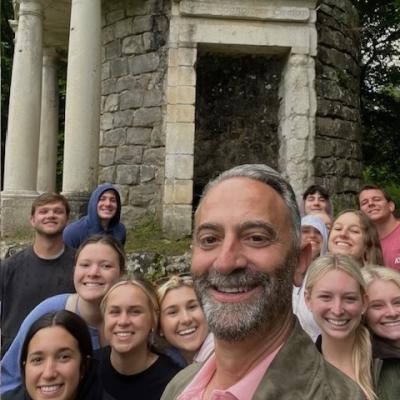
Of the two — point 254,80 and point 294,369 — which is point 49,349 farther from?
point 254,80

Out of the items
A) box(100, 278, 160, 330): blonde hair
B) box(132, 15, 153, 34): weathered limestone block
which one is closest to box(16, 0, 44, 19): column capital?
box(132, 15, 153, 34): weathered limestone block

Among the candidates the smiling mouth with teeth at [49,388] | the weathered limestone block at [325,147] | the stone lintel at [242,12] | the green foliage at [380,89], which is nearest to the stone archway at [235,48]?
the stone lintel at [242,12]

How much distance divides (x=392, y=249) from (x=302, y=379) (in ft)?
11.4

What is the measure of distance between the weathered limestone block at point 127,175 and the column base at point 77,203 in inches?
42.7

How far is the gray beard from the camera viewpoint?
1.52 meters

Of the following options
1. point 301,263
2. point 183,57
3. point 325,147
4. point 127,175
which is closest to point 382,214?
point 301,263

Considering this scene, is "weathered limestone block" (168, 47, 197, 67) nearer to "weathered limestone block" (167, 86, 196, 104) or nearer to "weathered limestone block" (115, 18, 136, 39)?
"weathered limestone block" (167, 86, 196, 104)

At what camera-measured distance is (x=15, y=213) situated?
8.11m

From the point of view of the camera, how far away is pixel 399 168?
643 inches

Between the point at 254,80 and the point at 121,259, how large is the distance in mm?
6622

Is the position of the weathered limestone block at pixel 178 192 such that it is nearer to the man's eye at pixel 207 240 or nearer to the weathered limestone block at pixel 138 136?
the weathered limestone block at pixel 138 136

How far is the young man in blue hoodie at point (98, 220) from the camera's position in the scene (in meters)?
5.41

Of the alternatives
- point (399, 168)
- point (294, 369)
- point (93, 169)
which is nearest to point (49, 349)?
point (294, 369)

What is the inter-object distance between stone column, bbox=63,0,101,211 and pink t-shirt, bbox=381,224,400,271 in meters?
4.20
